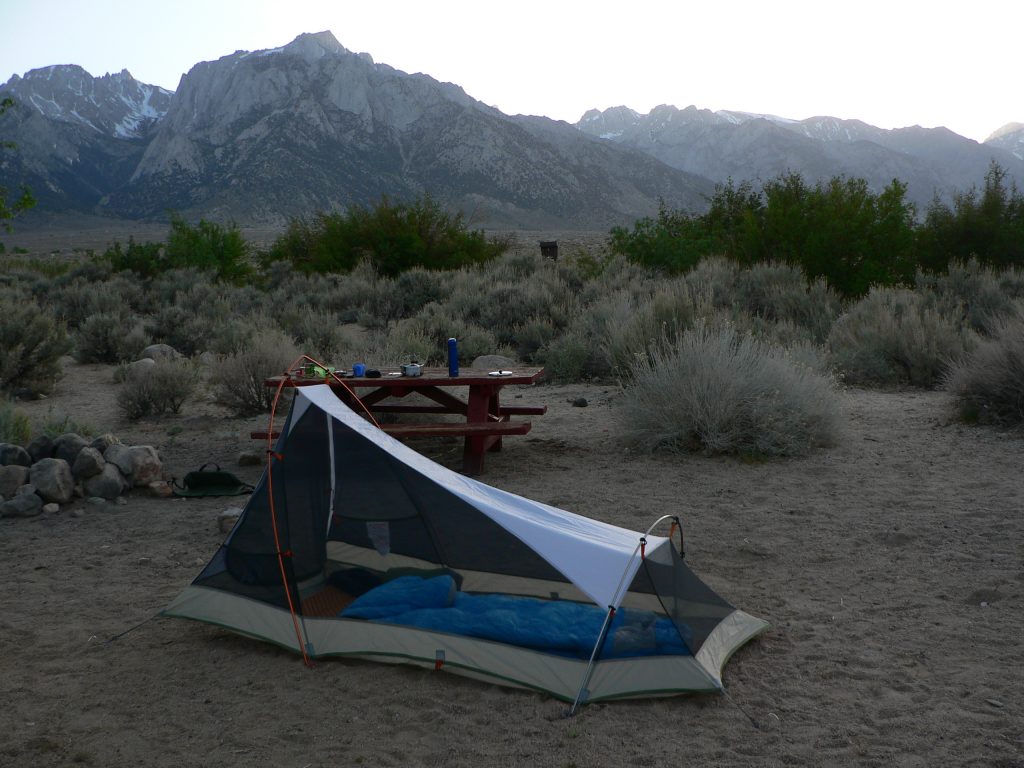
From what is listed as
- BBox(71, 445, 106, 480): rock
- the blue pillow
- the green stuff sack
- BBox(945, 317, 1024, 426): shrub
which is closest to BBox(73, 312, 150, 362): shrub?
BBox(71, 445, 106, 480): rock

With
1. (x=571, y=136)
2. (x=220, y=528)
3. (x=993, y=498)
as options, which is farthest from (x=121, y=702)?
(x=571, y=136)

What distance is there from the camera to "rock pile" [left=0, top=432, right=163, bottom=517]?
6.79 m

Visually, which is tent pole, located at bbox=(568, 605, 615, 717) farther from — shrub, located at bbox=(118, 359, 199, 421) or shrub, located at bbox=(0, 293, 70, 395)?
shrub, located at bbox=(0, 293, 70, 395)

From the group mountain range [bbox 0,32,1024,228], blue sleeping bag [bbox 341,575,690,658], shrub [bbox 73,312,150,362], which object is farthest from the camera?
mountain range [bbox 0,32,1024,228]

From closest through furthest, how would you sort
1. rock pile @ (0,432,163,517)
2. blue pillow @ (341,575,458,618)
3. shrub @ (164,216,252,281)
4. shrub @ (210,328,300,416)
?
blue pillow @ (341,575,458,618) < rock pile @ (0,432,163,517) < shrub @ (210,328,300,416) < shrub @ (164,216,252,281)

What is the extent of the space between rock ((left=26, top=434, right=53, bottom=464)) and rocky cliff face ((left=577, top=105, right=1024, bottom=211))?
10148cm

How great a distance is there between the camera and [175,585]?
17.2ft

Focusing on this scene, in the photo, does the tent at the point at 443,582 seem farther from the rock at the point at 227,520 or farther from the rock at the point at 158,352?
Answer: the rock at the point at 158,352

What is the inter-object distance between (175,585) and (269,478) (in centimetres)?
121

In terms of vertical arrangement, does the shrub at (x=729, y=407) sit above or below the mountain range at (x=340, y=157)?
below

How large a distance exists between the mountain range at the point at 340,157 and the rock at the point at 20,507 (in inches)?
2674

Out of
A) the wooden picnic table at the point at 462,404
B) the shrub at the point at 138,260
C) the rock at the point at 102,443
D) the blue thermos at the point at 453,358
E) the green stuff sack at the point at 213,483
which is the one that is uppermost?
the shrub at the point at 138,260

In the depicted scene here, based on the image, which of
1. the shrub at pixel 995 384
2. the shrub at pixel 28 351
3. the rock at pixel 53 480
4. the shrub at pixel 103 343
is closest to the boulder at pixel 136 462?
the rock at pixel 53 480

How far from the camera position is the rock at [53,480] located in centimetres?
680
